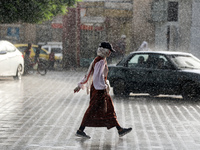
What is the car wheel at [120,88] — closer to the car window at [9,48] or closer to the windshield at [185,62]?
the windshield at [185,62]

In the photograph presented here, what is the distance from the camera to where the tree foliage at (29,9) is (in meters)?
24.5

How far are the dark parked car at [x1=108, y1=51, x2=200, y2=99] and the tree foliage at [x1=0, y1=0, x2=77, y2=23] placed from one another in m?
9.88

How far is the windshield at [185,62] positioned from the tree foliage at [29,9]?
36.0ft

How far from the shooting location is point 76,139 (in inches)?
336

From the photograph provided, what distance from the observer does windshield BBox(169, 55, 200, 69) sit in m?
15.1

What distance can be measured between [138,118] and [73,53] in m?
22.1

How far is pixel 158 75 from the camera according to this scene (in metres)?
15.0

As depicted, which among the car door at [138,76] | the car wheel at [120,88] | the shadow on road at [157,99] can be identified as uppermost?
the car door at [138,76]

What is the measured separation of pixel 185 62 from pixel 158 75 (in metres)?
0.91

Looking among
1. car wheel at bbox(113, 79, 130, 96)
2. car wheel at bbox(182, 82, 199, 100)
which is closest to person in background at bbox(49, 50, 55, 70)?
car wheel at bbox(113, 79, 130, 96)

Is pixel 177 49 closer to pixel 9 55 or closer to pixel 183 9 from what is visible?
pixel 183 9

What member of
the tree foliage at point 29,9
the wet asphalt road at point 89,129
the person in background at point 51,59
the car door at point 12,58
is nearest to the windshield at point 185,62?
the wet asphalt road at point 89,129

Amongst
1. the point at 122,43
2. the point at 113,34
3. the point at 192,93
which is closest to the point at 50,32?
the point at 113,34

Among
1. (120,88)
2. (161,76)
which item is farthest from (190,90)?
(120,88)
